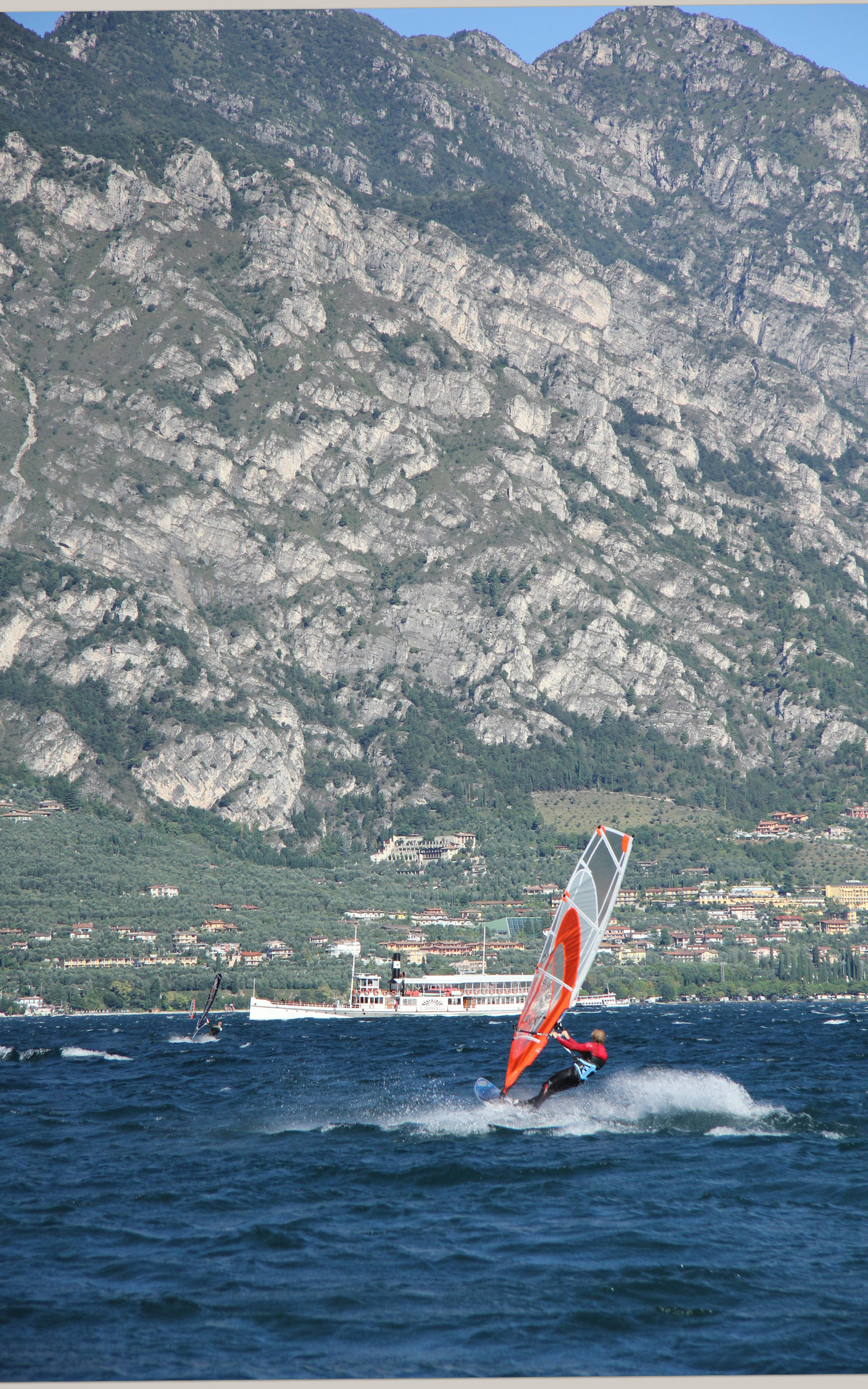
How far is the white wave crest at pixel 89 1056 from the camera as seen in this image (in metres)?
63.5

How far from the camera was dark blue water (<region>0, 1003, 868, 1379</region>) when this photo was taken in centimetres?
1805

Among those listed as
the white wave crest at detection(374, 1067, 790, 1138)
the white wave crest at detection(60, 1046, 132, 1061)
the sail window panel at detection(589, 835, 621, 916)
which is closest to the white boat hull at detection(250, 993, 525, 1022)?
the white wave crest at detection(60, 1046, 132, 1061)

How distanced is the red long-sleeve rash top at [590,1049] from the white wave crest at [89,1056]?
135 feet

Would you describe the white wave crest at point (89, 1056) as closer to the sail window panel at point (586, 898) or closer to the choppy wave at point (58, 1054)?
the choppy wave at point (58, 1054)

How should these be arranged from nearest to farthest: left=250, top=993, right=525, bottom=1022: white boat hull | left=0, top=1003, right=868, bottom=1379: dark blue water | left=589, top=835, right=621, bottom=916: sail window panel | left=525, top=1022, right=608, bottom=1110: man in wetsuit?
1. left=0, top=1003, right=868, bottom=1379: dark blue water
2. left=589, top=835, right=621, bottom=916: sail window panel
3. left=525, top=1022, right=608, bottom=1110: man in wetsuit
4. left=250, top=993, right=525, bottom=1022: white boat hull

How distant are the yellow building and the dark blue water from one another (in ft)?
486

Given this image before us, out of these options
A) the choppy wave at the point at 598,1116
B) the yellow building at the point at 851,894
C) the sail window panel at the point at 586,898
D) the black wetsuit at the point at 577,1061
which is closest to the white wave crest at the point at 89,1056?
the choppy wave at the point at 598,1116

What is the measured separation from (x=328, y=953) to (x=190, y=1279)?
13347 centimetres

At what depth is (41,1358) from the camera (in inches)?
689

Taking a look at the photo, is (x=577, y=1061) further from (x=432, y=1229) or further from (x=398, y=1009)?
(x=398, y=1009)

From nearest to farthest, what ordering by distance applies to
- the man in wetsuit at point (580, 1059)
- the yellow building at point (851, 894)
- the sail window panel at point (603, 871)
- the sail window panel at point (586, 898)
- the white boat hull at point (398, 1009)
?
1. the sail window panel at point (603, 871)
2. the man in wetsuit at point (580, 1059)
3. the sail window panel at point (586, 898)
4. the white boat hull at point (398, 1009)
5. the yellow building at point (851, 894)

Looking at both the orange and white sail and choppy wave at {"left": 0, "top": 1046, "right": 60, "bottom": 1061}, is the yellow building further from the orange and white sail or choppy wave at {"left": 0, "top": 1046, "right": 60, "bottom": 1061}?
the orange and white sail

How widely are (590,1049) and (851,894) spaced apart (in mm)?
176002

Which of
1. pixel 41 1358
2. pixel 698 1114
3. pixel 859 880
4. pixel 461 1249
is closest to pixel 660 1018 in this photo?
pixel 698 1114
